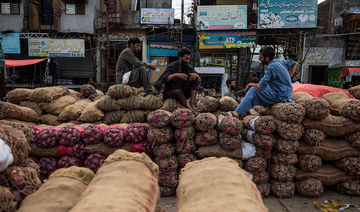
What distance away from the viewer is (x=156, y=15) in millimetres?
16000

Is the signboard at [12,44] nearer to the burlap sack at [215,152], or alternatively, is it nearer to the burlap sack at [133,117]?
the burlap sack at [133,117]

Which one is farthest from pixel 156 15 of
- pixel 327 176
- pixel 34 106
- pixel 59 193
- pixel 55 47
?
pixel 59 193

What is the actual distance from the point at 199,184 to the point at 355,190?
3103 millimetres

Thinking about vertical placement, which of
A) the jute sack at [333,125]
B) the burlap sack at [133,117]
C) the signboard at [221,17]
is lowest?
the burlap sack at [133,117]

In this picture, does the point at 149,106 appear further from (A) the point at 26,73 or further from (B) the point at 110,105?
(A) the point at 26,73

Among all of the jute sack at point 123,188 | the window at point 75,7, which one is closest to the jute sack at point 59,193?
the jute sack at point 123,188

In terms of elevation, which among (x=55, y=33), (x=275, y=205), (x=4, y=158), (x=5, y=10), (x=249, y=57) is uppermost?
(x=5, y=10)

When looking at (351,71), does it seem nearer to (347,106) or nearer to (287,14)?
(287,14)

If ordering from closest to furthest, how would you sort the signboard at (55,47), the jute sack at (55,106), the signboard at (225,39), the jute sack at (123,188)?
the jute sack at (123,188)
the jute sack at (55,106)
the signboard at (225,39)
the signboard at (55,47)

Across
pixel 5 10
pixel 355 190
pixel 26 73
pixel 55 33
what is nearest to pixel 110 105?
pixel 355 190

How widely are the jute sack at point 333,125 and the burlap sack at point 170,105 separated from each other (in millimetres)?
2090

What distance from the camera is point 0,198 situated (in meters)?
1.29

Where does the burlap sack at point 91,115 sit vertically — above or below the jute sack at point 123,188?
below

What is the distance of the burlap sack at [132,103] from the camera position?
4.34 metres
